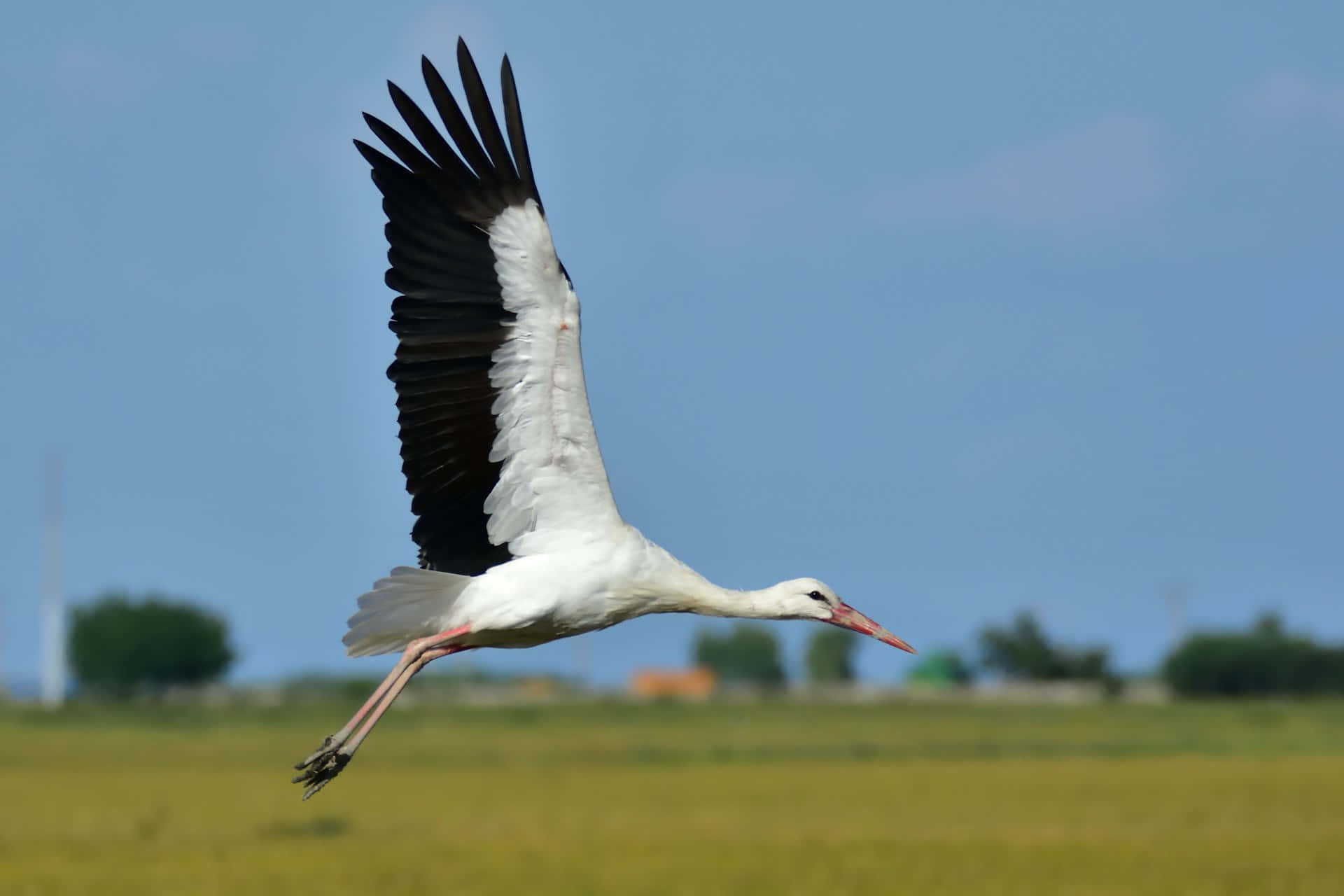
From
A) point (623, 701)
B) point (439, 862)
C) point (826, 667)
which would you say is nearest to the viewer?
point (439, 862)

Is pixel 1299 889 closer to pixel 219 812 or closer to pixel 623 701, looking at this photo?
pixel 219 812

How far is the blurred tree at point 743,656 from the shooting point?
545 feet

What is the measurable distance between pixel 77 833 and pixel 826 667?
133343 millimetres

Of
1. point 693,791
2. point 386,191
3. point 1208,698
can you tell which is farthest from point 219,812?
point 1208,698

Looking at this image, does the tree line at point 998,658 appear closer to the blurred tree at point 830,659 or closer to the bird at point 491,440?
the blurred tree at point 830,659

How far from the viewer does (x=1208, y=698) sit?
111812 mm

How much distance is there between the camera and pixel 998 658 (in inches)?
4931

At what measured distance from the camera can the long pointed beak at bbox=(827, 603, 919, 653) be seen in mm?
9555

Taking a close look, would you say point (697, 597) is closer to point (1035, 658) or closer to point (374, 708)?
point (374, 708)

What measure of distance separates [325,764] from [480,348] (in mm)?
2143

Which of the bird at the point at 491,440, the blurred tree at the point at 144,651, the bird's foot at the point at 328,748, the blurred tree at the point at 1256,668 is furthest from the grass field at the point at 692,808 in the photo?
the blurred tree at the point at 144,651

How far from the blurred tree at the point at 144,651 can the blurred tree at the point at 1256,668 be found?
6081 cm

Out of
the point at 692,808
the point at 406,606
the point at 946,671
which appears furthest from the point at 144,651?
the point at 406,606

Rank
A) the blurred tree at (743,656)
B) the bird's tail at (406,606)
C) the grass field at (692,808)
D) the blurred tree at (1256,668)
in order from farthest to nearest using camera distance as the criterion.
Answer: the blurred tree at (743,656) < the blurred tree at (1256,668) < the grass field at (692,808) < the bird's tail at (406,606)
